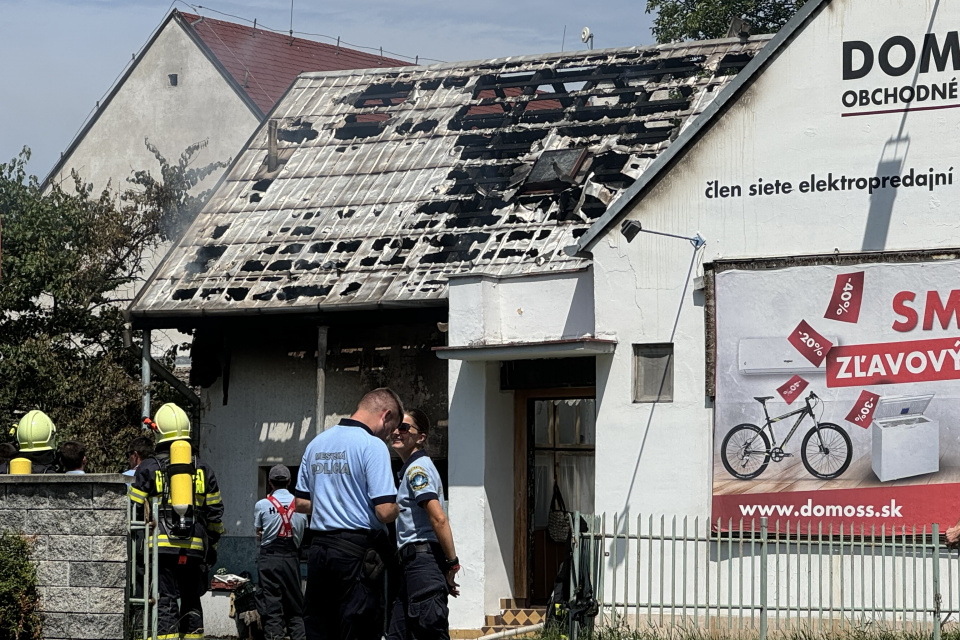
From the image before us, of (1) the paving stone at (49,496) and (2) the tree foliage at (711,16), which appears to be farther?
(2) the tree foliage at (711,16)

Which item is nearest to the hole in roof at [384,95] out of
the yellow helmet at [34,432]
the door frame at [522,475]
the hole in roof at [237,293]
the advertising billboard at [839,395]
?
the hole in roof at [237,293]

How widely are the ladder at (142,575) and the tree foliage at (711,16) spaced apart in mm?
21200

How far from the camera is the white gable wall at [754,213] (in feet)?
46.5

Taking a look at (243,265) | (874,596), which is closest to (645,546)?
(874,596)

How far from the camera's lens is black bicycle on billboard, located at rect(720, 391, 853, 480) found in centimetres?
1414

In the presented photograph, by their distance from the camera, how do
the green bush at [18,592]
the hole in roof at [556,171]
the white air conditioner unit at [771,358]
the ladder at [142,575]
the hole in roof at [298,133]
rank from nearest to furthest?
the green bush at [18,592] < the ladder at [142,575] < the white air conditioner unit at [771,358] < the hole in roof at [556,171] < the hole in roof at [298,133]

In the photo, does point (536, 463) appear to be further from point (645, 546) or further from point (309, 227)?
point (309, 227)

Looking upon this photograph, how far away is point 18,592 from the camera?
1134 centimetres

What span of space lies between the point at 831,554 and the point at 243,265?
348 inches

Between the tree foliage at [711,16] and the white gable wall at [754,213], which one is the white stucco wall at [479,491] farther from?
the tree foliage at [711,16]

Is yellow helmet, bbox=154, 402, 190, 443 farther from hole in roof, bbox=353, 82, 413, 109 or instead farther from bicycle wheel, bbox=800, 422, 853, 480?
hole in roof, bbox=353, 82, 413, 109

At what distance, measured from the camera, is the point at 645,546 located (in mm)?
14703

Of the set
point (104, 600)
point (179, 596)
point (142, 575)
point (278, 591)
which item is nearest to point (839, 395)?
point (278, 591)

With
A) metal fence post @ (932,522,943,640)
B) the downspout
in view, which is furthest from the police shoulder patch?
the downspout
